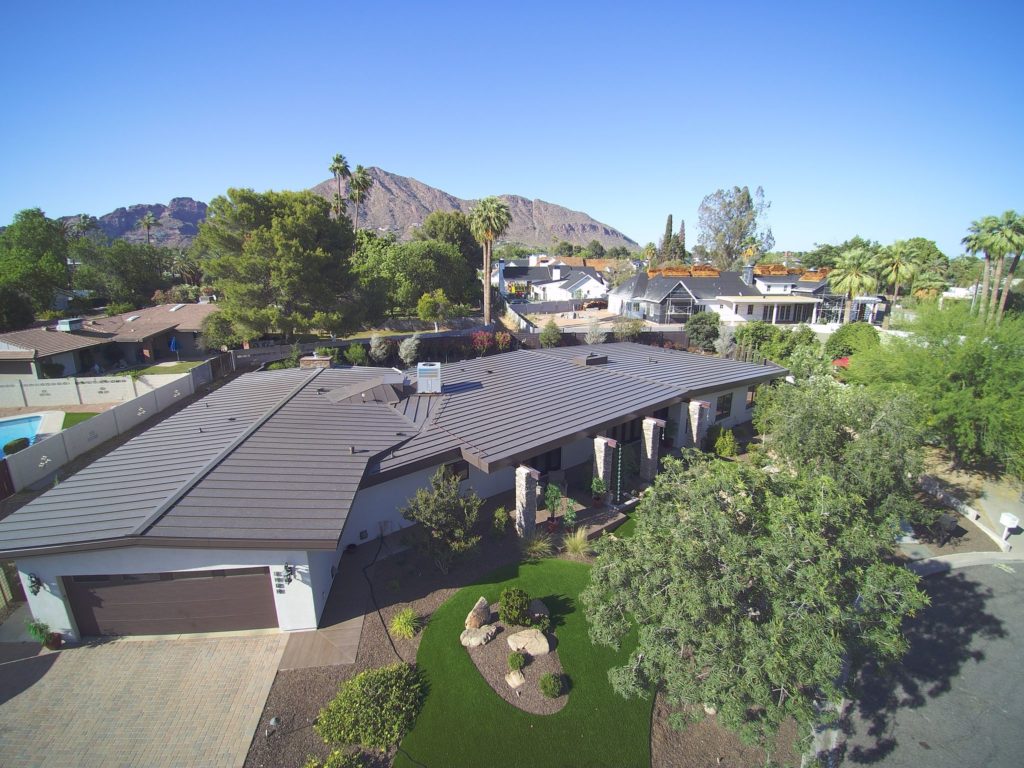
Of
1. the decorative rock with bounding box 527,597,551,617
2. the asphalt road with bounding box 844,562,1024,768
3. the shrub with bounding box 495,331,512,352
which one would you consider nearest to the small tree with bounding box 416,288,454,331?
the shrub with bounding box 495,331,512,352

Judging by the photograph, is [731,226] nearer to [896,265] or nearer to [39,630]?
[896,265]

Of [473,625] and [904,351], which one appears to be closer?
[473,625]

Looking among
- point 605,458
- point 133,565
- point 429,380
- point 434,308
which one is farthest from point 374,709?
point 434,308

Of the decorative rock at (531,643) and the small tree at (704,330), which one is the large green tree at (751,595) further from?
the small tree at (704,330)

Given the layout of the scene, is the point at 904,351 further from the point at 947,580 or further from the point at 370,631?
the point at 370,631

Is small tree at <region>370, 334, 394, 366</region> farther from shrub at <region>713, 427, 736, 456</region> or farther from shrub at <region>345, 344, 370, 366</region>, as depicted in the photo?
shrub at <region>713, 427, 736, 456</region>

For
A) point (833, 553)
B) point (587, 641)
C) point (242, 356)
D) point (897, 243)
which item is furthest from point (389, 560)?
point (897, 243)
